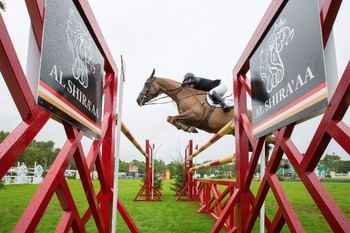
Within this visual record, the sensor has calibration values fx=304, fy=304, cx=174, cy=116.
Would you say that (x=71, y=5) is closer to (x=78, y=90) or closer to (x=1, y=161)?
(x=78, y=90)

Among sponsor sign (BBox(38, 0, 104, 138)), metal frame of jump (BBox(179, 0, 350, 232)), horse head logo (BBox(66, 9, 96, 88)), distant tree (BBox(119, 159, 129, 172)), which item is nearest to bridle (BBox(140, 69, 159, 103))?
metal frame of jump (BBox(179, 0, 350, 232))

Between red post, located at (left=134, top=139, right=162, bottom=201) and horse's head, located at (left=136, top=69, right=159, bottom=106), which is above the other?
horse's head, located at (left=136, top=69, right=159, bottom=106)

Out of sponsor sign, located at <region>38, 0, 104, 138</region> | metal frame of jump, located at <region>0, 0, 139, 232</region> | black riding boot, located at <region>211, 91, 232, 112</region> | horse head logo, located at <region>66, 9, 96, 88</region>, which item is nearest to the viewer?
metal frame of jump, located at <region>0, 0, 139, 232</region>

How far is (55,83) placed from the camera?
3.29ft

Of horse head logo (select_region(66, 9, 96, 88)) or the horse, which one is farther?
the horse

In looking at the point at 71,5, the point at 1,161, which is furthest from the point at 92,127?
the point at 1,161

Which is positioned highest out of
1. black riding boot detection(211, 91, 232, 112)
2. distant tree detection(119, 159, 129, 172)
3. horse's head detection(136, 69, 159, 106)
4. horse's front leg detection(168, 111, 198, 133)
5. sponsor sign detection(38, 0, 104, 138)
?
distant tree detection(119, 159, 129, 172)

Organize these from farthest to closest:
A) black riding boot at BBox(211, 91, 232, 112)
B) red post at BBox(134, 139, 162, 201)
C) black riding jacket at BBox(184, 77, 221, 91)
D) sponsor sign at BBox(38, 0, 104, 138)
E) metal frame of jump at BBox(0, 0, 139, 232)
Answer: red post at BBox(134, 139, 162, 201) < black riding jacket at BBox(184, 77, 221, 91) < black riding boot at BBox(211, 91, 232, 112) < sponsor sign at BBox(38, 0, 104, 138) < metal frame of jump at BBox(0, 0, 139, 232)

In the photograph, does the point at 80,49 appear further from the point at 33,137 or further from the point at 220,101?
the point at 220,101

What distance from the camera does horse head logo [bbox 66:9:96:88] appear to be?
3.90 feet

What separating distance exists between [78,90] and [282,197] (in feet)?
3.28

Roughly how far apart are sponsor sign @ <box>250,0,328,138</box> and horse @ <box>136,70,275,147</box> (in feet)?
10.7

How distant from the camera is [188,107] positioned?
5.21 metres

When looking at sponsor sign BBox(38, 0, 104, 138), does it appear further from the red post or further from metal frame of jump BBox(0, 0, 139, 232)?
the red post
